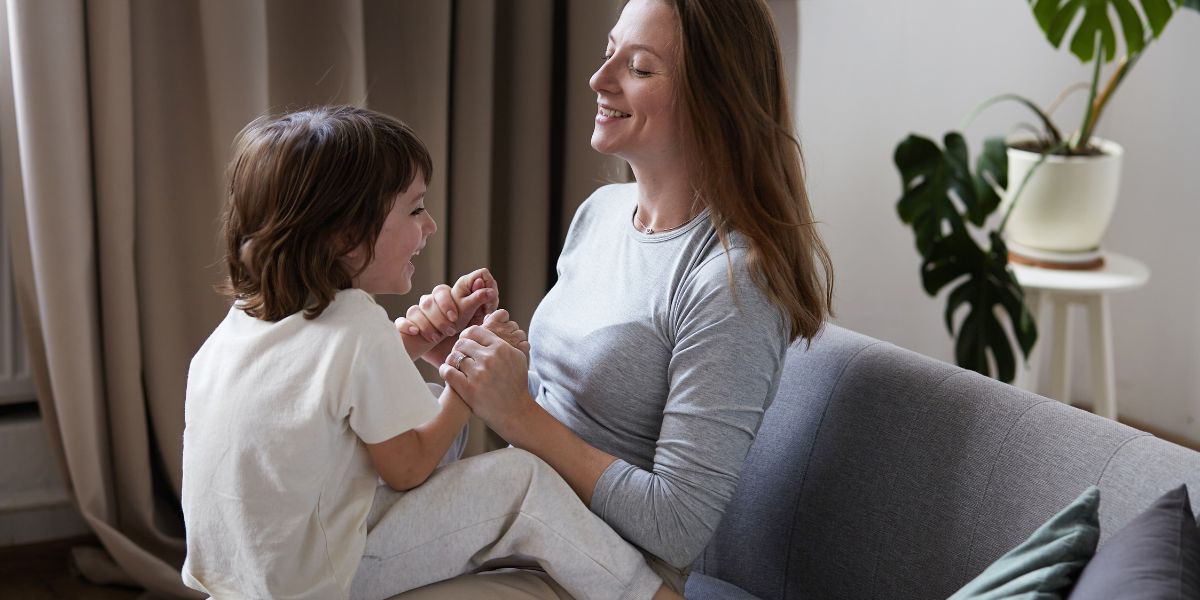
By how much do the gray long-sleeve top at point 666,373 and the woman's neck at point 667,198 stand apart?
3cm

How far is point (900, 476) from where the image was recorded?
1346mm

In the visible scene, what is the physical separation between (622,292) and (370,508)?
1.35 feet

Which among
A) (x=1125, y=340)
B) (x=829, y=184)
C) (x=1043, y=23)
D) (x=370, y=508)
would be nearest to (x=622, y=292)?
(x=370, y=508)

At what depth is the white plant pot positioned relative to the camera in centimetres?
259

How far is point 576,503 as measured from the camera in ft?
4.14

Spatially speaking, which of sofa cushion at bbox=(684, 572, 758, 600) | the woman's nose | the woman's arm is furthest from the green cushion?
the woman's nose

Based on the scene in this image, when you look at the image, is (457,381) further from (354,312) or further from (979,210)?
(979,210)

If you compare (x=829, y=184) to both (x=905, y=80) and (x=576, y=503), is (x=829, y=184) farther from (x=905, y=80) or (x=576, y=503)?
(x=576, y=503)

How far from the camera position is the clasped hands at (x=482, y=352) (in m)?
1.32

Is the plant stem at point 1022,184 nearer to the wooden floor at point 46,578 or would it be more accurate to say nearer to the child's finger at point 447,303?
the child's finger at point 447,303

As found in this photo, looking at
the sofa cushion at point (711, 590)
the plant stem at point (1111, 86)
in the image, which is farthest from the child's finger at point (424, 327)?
the plant stem at point (1111, 86)

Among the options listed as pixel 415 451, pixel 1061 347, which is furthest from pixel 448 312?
pixel 1061 347

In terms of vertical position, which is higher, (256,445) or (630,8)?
(630,8)

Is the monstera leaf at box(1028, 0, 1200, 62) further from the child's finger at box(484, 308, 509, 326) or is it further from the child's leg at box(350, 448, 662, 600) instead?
the child's leg at box(350, 448, 662, 600)
